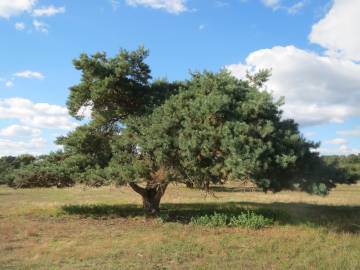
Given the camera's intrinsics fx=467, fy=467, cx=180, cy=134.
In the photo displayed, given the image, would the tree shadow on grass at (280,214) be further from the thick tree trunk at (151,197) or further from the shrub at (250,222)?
the shrub at (250,222)

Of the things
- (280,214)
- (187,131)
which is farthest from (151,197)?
(187,131)

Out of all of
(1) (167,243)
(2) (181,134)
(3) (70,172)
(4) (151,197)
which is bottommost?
(1) (167,243)

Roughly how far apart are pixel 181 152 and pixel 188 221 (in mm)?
4418

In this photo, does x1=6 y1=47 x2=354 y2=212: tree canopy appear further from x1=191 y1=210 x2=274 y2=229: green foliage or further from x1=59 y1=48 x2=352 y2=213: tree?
x1=191 y1=210 x2=274 y2=229: green foliage

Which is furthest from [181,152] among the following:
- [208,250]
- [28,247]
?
[28,247]

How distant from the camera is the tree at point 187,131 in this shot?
17766 mm

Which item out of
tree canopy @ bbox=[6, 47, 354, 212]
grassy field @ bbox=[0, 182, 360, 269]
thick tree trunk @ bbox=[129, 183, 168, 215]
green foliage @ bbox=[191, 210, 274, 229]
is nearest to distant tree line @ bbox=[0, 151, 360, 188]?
tree canopy @ bbox=[6, 47, 354, 212]

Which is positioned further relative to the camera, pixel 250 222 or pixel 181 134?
pixel 250 222

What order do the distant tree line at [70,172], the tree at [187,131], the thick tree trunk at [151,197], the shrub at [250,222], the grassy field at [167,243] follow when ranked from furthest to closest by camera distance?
the thick tree trunk at [151,197] < the distant tree line at [70,172] < the shrub at [250,222] < the tree at [187,131] < the grassy field at [167,243]

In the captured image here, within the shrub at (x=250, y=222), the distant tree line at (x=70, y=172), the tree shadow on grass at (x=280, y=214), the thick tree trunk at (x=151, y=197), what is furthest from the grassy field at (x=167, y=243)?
the distant tree line at (x=70, y=172)

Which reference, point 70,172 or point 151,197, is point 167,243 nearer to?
point 70,172

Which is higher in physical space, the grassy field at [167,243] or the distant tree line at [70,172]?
the distant tree line at [70,172]

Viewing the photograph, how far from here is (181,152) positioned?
1877 centimetres

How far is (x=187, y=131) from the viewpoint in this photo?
1839 centimetres
